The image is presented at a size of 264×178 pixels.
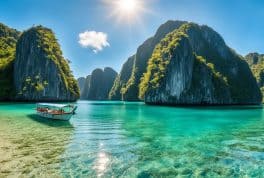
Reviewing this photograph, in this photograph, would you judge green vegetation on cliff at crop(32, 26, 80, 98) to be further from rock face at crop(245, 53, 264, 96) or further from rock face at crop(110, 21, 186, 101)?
rock face at crop(245, 53, 264, 96)

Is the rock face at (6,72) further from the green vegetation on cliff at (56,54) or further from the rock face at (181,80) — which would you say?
the rock face at (181,80)

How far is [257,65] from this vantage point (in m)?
165

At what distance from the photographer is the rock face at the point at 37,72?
247 ft

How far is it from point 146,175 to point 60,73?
258ft

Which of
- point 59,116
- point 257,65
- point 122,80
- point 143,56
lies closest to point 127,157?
point 59,116

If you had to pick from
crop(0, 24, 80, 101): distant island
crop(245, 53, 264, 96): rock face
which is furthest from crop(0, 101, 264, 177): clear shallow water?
crop(245, 53, 264, 96): rock face

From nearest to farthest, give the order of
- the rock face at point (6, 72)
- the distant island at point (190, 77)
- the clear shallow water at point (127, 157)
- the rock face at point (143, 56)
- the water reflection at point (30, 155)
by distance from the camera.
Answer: the water reflection at point (30, 155)
the clear shallow water at point (127, 157)
the distant island at point (190, 77)
the rock face at point (6, 72)
the rock face at point (143, 56)

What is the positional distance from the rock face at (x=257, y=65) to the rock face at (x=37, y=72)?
117593 millimetres

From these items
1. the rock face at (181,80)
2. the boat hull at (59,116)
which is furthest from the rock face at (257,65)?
the boat hull at (59,116)

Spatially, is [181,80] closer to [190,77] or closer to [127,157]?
[190,77]

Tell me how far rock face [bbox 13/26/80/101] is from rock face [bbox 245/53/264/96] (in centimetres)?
11759

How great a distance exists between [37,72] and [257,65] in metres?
143

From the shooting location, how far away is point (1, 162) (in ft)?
27.5

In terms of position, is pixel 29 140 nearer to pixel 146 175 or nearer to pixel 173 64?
pixel 146 175
